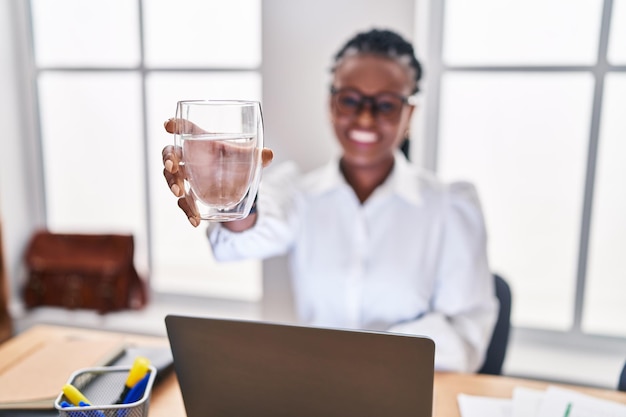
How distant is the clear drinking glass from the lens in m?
0.69

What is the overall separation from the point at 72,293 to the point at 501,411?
1769 millimetres

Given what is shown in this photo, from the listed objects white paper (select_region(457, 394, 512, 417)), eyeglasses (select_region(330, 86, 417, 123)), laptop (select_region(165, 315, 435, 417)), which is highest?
eyeglasses (select_region(330, 86, 417, 123))

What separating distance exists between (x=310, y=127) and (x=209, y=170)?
3.67 feet

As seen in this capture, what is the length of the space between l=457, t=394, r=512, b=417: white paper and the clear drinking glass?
0.57 m

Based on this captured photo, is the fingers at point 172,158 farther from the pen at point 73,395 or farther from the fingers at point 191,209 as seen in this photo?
the pen at point 73,395

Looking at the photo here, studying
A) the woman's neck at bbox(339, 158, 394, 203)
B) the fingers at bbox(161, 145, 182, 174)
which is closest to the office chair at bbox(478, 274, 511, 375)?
the woman's neck at bbox(339, 158, 394, 203)

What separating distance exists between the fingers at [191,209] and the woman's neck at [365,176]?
0.79 meters

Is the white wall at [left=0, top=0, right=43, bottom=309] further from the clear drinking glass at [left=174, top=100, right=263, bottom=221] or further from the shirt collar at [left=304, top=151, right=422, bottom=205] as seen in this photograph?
the clear drinking glass at [left=174, top=100, right=263, bottom=221]

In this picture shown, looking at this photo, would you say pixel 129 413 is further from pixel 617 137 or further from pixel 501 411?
pixel 617 137

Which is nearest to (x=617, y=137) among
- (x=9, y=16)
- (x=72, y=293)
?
(x=72, y=293)

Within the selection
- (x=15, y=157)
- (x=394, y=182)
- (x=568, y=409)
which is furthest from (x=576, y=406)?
(x=15, y=157)

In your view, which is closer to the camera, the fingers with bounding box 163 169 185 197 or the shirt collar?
the fingers with bounding box 163 169 185 197

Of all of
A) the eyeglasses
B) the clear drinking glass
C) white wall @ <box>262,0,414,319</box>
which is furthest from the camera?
white wall @ <box>262,0,414,319</box>

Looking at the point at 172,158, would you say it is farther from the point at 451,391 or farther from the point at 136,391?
the point at 451,391
